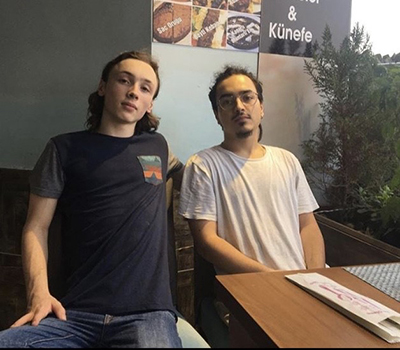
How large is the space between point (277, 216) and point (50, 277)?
2.83ft

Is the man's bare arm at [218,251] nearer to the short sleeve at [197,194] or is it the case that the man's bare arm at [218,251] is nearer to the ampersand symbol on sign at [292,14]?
the short sleeve at [197,194]

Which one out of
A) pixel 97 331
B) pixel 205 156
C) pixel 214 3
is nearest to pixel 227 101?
pixel 205 156

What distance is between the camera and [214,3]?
2373mm

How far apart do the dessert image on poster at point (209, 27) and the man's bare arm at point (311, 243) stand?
1177mm

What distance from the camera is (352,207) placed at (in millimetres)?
2514

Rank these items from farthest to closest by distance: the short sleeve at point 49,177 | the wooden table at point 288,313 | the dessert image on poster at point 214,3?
the dessert image on poster at point 214,3, the short sleeve at point 49,177, the wooden table at point 288,313

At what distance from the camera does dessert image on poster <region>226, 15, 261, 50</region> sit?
2.43 m

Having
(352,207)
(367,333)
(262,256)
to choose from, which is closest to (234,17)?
(352,207)

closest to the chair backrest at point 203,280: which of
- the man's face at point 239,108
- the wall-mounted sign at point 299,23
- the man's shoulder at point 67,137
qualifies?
the man's face at point 239,108

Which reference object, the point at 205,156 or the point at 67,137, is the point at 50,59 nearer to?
the point at 67,137

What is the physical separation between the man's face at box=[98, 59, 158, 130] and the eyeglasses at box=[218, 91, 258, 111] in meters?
0.31

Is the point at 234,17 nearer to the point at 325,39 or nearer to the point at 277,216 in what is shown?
the point at 325,39

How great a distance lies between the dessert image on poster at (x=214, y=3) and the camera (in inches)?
91.8

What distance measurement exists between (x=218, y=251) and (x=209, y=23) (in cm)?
143
